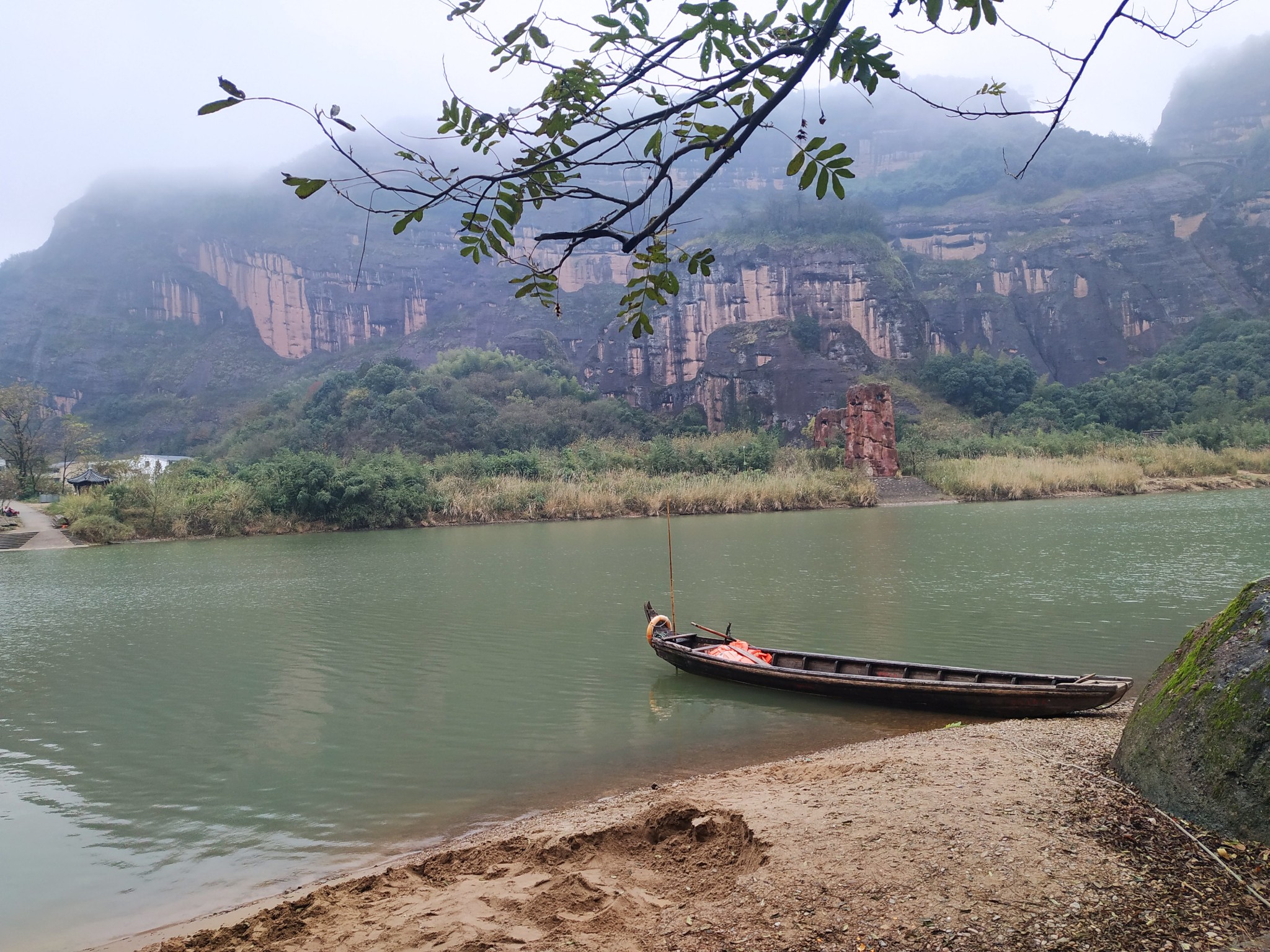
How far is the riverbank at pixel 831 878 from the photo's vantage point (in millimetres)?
2826

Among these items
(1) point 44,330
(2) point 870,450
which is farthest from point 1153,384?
(1) point 44,330

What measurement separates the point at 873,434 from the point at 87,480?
39697mm

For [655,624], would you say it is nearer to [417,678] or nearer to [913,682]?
[417,678]

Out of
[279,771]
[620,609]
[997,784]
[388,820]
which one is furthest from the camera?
[620,609]

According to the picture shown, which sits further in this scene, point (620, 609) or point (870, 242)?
point (870, 242)

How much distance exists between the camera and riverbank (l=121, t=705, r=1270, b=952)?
9.27 feet

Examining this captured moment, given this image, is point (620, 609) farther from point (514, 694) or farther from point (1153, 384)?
point (1153, 384)

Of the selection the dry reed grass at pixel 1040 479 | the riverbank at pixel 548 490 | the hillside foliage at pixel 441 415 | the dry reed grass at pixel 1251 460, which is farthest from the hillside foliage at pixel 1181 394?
the hillside foliage at pixel 441 415

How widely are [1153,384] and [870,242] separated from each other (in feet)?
105

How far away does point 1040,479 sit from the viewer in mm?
37062

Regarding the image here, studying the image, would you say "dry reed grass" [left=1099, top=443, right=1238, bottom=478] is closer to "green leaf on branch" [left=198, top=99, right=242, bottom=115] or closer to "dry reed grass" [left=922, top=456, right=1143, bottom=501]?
"dry reed grass" [left=922, top=456, right=1143, bottom=501]

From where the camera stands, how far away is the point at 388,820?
5695 millimetres

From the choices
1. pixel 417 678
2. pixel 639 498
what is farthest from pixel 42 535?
pixel 417 678

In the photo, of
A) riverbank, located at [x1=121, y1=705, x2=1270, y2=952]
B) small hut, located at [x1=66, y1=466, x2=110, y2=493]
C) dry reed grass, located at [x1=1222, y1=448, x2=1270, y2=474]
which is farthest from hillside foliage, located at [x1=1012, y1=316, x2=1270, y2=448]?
small hut, located at [x1=66, y1=466, x2=110, y2=493]
